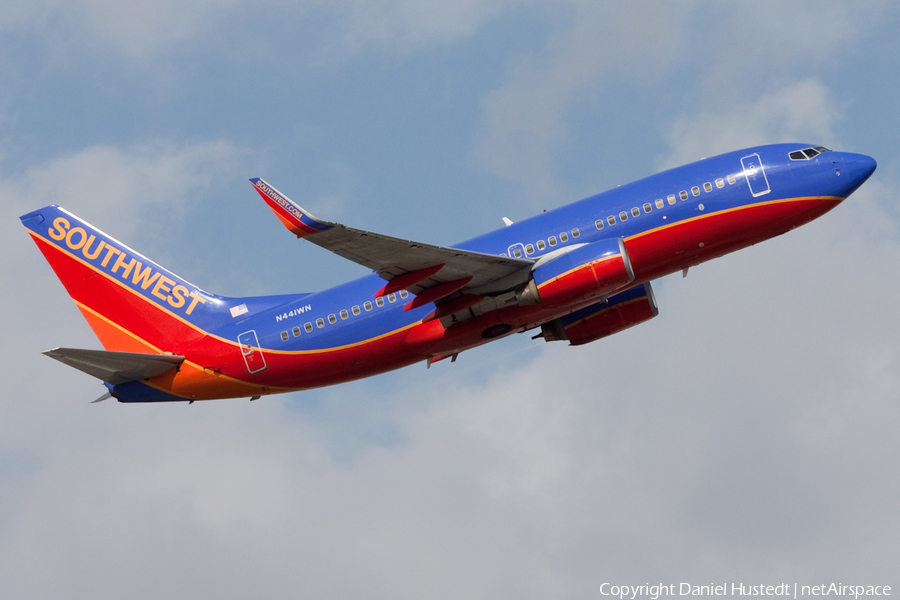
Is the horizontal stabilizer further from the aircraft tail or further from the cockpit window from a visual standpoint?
the cockpit window

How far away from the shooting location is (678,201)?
1622 inches

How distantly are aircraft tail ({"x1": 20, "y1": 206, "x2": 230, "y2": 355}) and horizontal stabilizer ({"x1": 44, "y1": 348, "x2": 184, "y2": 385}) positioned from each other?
53.6 inches

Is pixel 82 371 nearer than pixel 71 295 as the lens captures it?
Yes

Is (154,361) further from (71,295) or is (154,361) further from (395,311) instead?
(395,311)

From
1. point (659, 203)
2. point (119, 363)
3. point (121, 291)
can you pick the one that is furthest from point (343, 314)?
point (659, 203)

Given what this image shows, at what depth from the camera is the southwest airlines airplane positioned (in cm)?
3984

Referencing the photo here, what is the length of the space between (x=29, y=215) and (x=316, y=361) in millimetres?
17465

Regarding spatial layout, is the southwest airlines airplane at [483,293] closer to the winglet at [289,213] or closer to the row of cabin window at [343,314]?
the row of cabin window at [343,314]

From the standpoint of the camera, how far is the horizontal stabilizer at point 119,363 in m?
42.7

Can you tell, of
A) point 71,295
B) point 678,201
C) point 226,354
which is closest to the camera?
point 678,201

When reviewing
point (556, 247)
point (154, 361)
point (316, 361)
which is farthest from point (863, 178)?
point (154, 361)

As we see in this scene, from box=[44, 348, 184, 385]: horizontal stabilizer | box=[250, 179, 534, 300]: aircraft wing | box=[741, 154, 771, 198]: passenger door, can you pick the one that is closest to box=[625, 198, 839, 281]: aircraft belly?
box=[741, 154, 771, 198]: passenger door

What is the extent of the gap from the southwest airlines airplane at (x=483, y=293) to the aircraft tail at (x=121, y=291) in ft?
0.48

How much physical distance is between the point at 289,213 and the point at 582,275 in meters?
11.9
